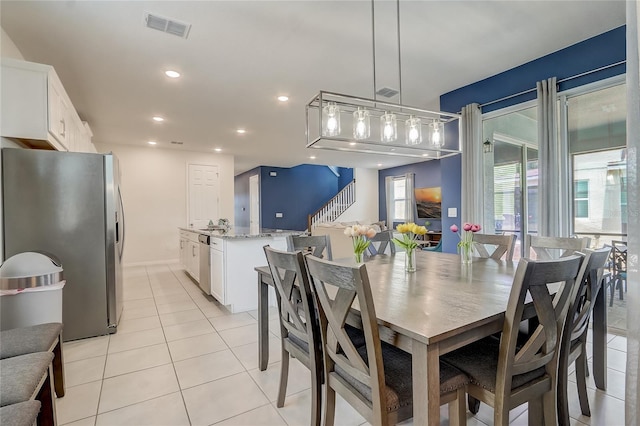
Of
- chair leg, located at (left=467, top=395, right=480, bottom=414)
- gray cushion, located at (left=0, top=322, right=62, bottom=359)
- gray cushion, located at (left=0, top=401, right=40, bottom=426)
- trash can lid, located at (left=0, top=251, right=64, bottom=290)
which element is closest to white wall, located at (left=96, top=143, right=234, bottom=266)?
trash can lid, located at (left=0, top=251, right=64, bottom=290)

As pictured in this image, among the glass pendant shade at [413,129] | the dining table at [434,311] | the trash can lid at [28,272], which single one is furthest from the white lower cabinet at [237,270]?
the glass pendant shade at [413,129]

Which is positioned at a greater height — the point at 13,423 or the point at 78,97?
the point at 78,97

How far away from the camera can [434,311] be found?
125 cm

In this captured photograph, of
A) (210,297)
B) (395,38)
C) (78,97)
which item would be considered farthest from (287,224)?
(395,38)

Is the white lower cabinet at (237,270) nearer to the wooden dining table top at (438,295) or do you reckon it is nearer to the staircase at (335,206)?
the wooden dining table top at (438,295)

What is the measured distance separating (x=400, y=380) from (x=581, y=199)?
10.1 feet

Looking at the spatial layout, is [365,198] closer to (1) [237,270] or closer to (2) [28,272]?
(1) [237,270]

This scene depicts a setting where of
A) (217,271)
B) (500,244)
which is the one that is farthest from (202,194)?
(500,244)

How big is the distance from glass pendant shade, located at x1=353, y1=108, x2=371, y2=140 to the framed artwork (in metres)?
7.12

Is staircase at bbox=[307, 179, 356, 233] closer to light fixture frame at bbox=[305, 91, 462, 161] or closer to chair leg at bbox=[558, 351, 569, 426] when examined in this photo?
light fixture frame at bbox=[305, 91, 462, 161]

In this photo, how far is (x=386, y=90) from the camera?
386cm

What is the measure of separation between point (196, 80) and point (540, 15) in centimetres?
335

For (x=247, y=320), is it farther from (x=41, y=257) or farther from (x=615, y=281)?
(x=615, y=281)

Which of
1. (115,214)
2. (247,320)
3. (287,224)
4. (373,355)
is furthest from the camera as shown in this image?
(287,224)
